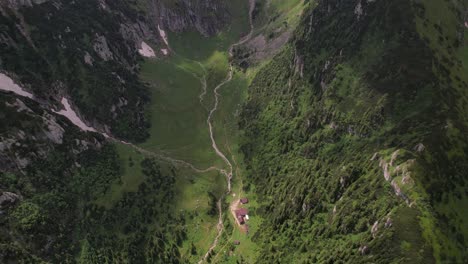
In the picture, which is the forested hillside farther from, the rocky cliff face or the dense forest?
the rocky cliff face

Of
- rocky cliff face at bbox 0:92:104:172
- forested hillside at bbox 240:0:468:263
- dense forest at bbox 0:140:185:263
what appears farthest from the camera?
rocky cliff face at bbox 0:92:104:172

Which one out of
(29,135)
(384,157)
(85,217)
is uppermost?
(384,157)

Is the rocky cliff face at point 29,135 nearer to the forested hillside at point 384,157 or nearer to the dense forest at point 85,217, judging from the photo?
the dense forest at point 85,217

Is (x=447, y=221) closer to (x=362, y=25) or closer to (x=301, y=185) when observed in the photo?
(x=301, y=185)

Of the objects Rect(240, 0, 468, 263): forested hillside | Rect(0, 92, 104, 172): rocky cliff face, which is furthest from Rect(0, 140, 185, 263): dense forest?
Rect(240, 0, 468, 263): forested hillside

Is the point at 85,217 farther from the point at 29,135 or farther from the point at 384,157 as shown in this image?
the point at 384,157

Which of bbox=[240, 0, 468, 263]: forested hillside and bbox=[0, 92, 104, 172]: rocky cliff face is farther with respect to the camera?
bbox=[0, 92, 104, 172]: rocky cliff face

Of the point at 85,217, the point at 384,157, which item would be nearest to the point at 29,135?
the point at 85,217

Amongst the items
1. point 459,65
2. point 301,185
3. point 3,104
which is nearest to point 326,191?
point 301,185

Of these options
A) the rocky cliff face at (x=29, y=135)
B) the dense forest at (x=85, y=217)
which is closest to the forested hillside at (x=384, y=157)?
the dense forest at (x=85, y=217)
